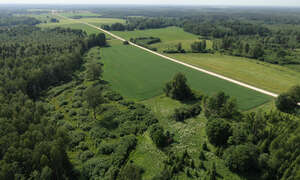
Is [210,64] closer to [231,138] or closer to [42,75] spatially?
[231,138]

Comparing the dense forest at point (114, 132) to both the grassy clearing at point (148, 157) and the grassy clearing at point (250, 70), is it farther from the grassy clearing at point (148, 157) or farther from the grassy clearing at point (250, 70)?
the grassy clearing at point (250, 70)

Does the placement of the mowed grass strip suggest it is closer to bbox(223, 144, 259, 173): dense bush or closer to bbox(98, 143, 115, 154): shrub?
bbox(223, 144, 259, 173): dense bush

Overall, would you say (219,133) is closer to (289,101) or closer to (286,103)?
(286,103)

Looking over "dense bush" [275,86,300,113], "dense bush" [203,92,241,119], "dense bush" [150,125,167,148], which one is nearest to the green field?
"dense bush" [275,86,300,113]

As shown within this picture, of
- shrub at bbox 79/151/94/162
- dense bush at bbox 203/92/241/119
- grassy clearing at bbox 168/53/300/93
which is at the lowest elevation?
shrub at bbox 79/151/94/162

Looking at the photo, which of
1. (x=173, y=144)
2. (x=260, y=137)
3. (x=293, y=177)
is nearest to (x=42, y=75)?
(x=173, y=144)

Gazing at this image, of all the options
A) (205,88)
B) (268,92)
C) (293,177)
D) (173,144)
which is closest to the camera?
(293,177)

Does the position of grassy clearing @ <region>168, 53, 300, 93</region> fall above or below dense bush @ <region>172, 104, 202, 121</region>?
above
